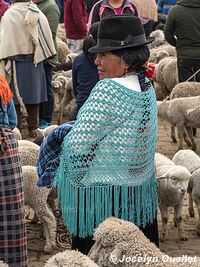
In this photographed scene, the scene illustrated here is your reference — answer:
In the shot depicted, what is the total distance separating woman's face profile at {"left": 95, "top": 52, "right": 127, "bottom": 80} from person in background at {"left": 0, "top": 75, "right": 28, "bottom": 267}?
698 mm

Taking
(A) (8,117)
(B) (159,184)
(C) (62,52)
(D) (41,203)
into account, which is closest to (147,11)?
(C) (62,52)

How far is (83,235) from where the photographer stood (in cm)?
412

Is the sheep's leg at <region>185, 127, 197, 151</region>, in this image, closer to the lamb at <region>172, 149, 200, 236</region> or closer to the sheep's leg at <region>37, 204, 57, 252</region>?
the lamb at <region>172, 149, 200, 236</region>

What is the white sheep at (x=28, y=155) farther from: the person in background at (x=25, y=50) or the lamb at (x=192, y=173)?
the person in background at (x=25, y=50)

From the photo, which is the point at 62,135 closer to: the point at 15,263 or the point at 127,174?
the point at 127,174

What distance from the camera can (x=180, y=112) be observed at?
29.9ft

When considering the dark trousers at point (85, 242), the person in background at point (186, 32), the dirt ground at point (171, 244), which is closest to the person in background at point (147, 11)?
the person in background at point (186, 32)

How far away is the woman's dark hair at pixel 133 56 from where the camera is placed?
13.6ft

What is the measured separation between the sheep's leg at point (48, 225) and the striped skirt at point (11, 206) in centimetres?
139

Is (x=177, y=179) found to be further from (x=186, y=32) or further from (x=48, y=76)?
(x=48, y=76)

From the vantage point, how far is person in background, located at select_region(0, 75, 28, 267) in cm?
448

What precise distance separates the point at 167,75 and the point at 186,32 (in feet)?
5.89

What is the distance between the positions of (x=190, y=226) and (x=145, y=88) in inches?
114

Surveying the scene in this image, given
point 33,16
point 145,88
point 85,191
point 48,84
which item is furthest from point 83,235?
point 48,84
